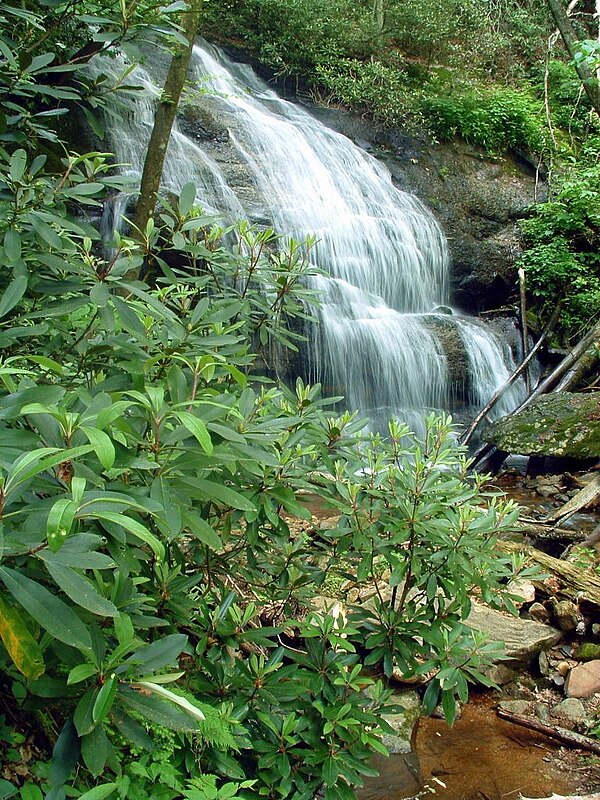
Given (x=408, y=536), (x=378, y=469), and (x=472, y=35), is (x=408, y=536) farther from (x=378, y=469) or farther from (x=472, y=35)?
(x=472, y=35)

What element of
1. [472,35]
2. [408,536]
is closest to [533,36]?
[472,35]

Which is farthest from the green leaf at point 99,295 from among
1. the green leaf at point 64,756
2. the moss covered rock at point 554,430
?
the moss covered rock at point 554,430

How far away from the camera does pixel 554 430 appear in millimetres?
7777

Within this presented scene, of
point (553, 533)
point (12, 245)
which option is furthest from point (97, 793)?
point (553, 533)

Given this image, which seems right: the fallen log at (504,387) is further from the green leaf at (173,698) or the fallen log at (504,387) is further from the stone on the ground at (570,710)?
the green leaf at (173,698)

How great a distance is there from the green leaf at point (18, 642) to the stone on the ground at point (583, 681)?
321cm

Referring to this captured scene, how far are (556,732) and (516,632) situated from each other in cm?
75

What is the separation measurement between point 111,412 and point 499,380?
9777mm

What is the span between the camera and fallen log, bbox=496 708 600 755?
2.99 meters

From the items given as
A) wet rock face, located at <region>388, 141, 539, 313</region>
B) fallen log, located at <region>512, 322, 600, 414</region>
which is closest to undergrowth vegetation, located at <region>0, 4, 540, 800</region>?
fallen log, located at <region>512, 322, 600, 414</region>

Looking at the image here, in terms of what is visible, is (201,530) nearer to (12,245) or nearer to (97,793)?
(97,793)

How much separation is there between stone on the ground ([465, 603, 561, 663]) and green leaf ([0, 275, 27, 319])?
301 centimetres

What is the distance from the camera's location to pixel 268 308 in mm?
2695

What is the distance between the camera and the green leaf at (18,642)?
42.6 inches
